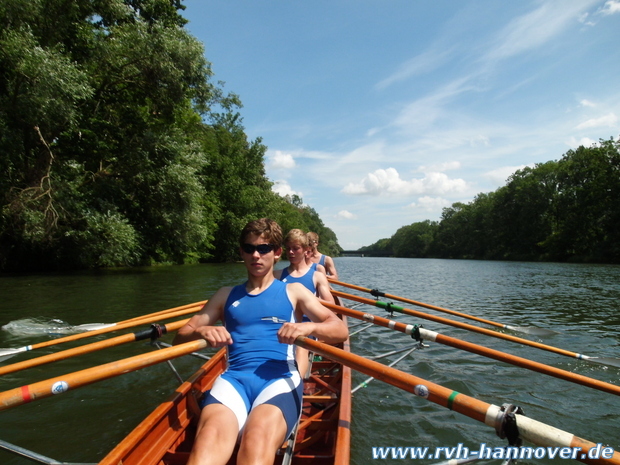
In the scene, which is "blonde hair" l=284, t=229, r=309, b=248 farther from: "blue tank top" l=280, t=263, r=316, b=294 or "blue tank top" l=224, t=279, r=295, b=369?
"blue tank top" l=224, t=279, r=295, b=369

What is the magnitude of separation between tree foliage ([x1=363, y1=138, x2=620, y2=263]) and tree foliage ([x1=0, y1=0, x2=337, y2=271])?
46.5 meters

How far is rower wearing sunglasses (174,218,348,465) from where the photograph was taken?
92.5 inches

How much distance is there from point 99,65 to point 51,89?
4490 mm

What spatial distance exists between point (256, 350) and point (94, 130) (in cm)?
2041

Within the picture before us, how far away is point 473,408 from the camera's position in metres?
2.19

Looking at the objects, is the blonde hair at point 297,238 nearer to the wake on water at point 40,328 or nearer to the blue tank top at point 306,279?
the blue tank top at point 306,279

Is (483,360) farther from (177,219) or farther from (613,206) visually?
(613,206)

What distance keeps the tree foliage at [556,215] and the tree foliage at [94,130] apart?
46475 millimetres

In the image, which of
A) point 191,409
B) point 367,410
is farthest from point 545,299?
point 191,409

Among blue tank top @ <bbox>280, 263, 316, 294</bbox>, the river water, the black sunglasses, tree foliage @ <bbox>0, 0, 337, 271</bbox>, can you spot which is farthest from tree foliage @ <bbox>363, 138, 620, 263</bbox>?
the black sunglasses

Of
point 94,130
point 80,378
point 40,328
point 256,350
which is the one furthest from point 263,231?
point 94,130

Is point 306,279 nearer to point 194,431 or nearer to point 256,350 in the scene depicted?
point 194,431

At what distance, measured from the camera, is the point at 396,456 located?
12.8ft

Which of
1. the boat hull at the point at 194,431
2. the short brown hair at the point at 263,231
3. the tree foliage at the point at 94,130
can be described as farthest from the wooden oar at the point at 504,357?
the tree foliage at the point at 94,130
